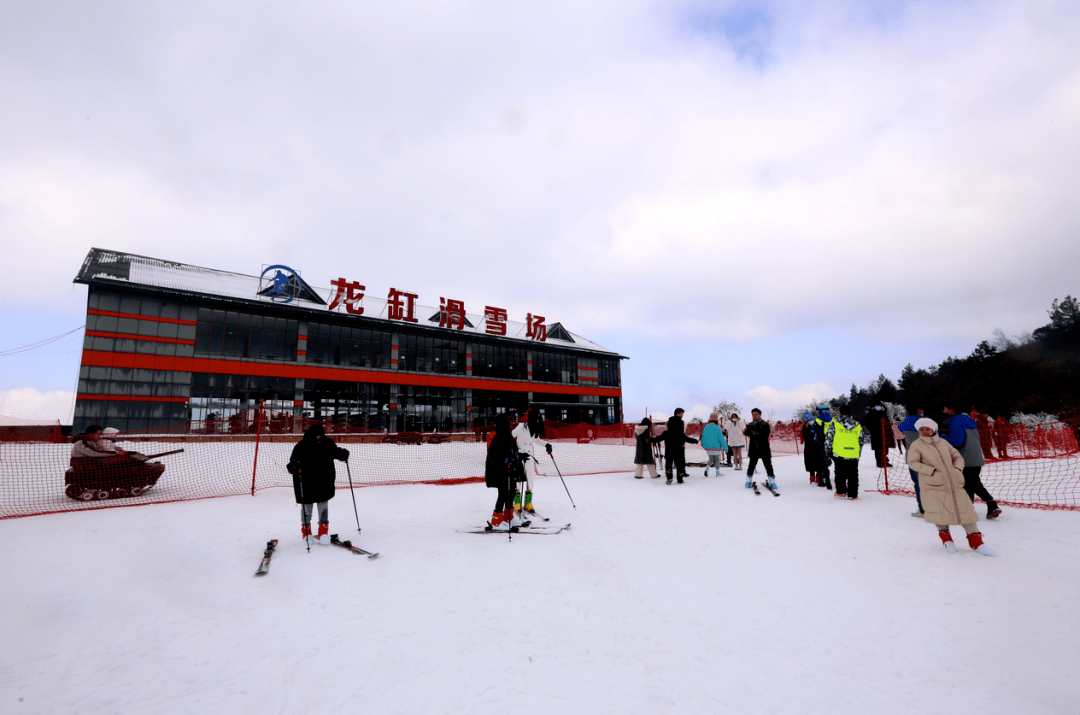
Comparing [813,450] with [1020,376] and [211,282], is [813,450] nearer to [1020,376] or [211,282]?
[211,282]

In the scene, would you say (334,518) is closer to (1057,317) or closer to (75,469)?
(75,469)

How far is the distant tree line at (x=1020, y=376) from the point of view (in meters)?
39.8

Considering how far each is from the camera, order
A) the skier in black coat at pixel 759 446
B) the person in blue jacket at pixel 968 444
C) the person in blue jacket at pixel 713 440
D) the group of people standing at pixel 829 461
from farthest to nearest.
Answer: the person in blue jacket at pixel 713 440 < the skier in black coat at pixel 759 446 < the person in blue jacket at pixel 968 444 < the group of people standing at pixel 829 461

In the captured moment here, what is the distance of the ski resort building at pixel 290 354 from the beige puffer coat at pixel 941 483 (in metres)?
23.6

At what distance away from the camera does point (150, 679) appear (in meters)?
3.41

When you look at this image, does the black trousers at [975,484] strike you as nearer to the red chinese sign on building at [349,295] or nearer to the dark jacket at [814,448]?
the dark jacket at [814,448]

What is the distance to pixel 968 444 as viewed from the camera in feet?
23.0

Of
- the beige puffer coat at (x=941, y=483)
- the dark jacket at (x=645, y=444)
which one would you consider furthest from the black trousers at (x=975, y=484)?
the dark jacket at (x=645, y=444)

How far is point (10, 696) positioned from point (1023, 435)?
21024 millimetres

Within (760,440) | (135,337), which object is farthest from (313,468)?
(135,337)

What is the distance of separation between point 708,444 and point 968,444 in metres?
6.91

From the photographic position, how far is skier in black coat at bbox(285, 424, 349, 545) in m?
6.66

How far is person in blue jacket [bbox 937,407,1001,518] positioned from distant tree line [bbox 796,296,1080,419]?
28412mm

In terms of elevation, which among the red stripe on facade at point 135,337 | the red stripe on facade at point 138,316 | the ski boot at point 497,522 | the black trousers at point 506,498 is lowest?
the ski boot at point 497,522
